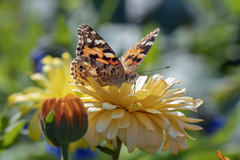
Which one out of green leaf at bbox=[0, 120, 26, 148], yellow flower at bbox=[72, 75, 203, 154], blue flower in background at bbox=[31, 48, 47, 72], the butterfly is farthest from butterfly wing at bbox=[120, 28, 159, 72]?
blue flower in background at bbox=[31, 48, 47, 72]

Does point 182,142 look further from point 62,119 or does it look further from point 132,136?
point 62,119

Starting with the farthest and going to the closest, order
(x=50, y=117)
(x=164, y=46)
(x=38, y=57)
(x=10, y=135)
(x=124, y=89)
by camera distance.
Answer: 1. (x=164, y=46)
2. (x=38, y=57)
3. (x=10, y=135)
4. (x=124, y=89)
5. (x=50, y=117)

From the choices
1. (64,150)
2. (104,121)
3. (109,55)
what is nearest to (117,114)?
(104,121)

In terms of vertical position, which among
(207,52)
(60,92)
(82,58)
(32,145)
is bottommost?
(32,145)

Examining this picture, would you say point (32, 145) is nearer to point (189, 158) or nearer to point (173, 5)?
point (189, 158)

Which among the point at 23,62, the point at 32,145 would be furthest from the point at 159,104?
the point at 23,62

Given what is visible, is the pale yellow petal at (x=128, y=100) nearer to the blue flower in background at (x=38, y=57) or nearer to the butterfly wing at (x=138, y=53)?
the butterfly wing at (x=138, y=53)
